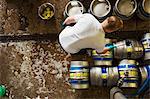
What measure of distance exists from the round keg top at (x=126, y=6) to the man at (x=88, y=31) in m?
0.33

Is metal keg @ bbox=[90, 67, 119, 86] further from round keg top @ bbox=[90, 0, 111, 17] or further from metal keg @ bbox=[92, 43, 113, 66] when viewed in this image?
round keg top @ bbox=[90, 0, 111, 17]

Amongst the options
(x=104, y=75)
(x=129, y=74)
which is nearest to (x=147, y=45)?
(x=129, y=74)

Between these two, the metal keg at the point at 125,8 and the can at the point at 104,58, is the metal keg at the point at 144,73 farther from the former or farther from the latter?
the metal keg at the point at 125,8

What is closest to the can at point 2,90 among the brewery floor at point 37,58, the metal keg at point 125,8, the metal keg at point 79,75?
the brewery floor at point 37,58

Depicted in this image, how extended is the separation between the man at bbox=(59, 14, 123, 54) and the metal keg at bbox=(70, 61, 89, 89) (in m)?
0.20

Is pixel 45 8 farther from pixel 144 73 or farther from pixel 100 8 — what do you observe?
pixel 144 73

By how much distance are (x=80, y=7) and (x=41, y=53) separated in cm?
45

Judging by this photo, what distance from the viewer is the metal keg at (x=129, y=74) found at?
200 cm

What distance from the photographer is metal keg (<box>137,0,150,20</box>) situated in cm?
206

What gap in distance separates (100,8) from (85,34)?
0.41 metres

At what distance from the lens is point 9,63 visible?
2.25m

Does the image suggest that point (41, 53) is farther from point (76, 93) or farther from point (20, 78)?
point (76, 93)

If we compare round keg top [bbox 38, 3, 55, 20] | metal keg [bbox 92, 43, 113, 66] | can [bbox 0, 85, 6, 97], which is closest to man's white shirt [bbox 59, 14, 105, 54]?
metal keg [bbox 92, 43, 113, 66]

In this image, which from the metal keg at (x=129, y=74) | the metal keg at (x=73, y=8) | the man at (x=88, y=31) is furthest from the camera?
the metal keg at (x=73, y=8)
